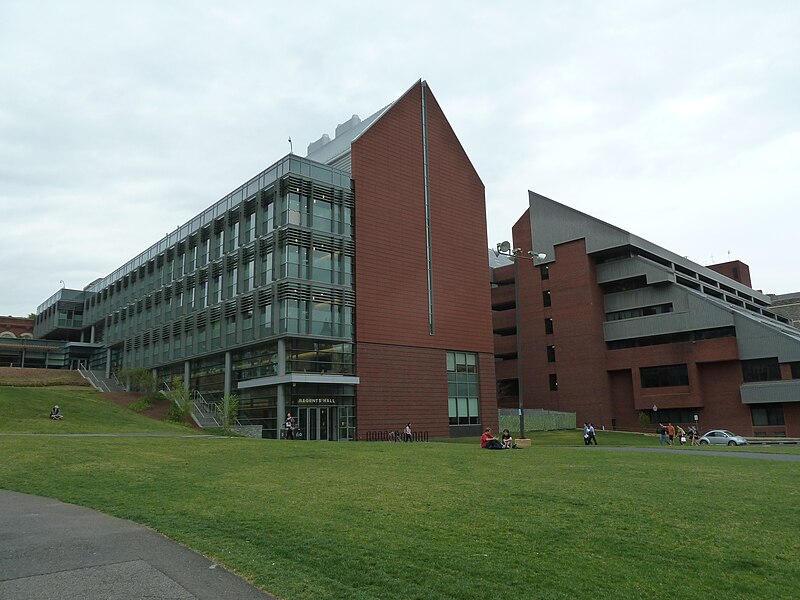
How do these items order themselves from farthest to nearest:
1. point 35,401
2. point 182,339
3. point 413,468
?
point 182,339 → point 35,401 → point 413,468

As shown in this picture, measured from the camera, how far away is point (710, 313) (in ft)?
201

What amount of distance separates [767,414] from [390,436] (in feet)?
Answer: 121

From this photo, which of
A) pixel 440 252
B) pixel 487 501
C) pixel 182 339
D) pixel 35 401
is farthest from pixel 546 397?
pixel 487 501

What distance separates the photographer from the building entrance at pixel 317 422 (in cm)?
4253

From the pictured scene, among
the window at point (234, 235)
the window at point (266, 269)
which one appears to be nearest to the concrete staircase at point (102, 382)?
the window at point (234, 235)

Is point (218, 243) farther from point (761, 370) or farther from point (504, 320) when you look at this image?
point (761, 370)

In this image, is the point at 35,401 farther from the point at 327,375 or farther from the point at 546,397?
the point at 546,397

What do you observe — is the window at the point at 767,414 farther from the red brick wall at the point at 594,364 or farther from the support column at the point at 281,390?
the support column at the point at 281,390

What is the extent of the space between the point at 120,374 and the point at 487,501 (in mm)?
60089

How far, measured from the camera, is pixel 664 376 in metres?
63.2

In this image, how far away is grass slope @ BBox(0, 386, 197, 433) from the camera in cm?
3053

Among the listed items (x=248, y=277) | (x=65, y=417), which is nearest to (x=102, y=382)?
(x=248, y=277)

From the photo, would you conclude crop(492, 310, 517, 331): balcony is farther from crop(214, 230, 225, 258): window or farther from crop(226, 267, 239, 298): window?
crop(226, 267, 239, 298): window

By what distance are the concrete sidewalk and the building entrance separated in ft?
109
